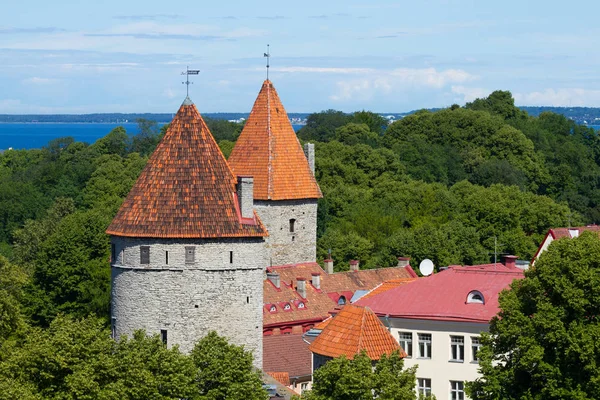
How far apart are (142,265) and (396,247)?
34696 millimetres

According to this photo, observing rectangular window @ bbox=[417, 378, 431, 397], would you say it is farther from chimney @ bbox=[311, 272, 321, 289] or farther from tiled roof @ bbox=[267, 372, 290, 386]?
chimney @ bbox=[311, 272, 321, 289]

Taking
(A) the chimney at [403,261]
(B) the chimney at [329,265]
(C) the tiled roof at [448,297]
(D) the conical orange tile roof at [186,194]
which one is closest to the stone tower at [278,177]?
(B) the chimney at [329,265]

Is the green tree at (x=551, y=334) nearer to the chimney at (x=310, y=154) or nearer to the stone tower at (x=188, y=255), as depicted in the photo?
the stone tower at (x=188, y=255)

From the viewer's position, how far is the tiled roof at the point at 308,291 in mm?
74938

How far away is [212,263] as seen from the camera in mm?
60625

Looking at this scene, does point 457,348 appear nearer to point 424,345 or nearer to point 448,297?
point 424,345

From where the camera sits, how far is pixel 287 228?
250 feet

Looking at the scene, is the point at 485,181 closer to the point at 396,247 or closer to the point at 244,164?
the point at 396,247

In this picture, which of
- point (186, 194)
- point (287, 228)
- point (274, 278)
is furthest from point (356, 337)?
point (287, 228)

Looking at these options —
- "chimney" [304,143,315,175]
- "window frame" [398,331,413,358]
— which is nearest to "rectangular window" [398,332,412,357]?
"window frame" [398,331,413,358]

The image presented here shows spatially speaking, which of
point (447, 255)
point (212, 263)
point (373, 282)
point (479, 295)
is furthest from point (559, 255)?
point (447, 255)

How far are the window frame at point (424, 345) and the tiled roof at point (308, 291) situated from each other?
14401 millimetres

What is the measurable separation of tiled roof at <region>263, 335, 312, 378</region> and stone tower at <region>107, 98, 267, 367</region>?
16.5 ft

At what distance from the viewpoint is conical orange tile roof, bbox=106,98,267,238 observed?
6094cm
